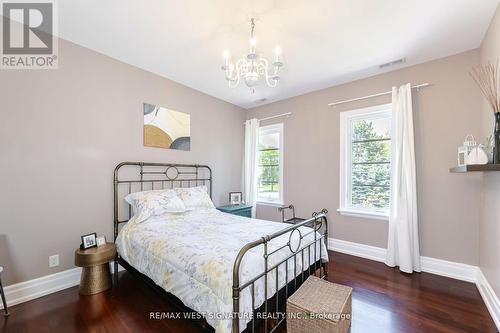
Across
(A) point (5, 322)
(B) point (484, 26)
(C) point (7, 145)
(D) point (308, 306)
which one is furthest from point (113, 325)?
(B) point (484, 26)

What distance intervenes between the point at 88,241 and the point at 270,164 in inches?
125

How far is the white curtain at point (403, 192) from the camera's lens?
2.79 m

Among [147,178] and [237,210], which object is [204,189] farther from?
[147,178]

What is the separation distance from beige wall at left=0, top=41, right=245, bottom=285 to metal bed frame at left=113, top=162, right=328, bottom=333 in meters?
0.15

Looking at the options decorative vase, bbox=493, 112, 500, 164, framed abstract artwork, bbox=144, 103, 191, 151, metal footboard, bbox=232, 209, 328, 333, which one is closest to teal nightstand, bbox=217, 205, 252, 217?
framed abstract artwork, bbox=144, 103, 191, 151

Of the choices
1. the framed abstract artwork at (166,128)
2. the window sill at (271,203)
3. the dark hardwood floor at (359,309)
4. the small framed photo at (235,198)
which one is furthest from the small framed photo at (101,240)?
the window sill at (271,203)

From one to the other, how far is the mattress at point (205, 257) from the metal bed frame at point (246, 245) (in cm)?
4

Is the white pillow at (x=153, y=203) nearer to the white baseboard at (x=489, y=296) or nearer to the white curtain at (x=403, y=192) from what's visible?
the white curtain at (x=403, y=192)

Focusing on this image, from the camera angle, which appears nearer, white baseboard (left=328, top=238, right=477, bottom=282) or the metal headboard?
white baseboard (left=328, top=238, right=477, bottom=282)

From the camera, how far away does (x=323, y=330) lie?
1458 millimetres

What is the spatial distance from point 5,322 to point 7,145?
5.17 ft

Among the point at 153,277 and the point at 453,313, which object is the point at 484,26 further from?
the point at 153,277

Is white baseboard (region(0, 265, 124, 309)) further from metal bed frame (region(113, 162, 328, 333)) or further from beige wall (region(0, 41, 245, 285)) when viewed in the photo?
metal bed frame (region(113, 162, 328, 333))

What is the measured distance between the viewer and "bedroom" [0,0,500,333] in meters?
1.89
